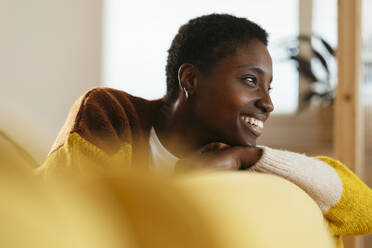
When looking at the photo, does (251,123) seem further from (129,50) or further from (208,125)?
(129,50)

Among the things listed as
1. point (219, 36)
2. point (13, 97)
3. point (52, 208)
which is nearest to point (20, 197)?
point (52, 208)

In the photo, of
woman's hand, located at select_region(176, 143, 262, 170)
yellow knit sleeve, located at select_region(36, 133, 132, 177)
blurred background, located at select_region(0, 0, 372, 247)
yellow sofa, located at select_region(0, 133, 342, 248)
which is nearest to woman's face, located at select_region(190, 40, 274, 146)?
woman's hand, located at select_region(176, 143, 262, 170)

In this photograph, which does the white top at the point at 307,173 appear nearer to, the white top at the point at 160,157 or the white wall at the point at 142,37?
the white top at the point at 160,157

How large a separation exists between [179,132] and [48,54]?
1.61 m

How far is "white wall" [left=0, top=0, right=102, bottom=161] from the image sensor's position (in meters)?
2.15

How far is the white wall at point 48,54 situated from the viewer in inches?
84.7

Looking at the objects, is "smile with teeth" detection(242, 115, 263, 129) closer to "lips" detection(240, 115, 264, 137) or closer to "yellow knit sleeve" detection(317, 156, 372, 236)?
"lips" detection(240, 115, 264, 137)

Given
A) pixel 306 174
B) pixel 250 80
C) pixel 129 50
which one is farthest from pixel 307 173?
pixel 129 50

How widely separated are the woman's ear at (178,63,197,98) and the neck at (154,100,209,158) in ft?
0.14

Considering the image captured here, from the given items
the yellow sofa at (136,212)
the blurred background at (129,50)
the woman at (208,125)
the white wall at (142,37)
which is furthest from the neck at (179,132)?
the white wall at (142,37)

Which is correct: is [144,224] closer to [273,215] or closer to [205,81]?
[273,215]

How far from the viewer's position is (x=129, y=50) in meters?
2.33

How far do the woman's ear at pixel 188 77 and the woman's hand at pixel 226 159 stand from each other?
20 cm

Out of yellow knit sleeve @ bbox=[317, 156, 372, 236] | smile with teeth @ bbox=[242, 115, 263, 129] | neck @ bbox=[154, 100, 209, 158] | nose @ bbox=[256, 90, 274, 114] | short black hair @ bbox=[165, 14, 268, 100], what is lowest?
yellow knit sleeve @ bbox=[317, 156, 372, 236]
